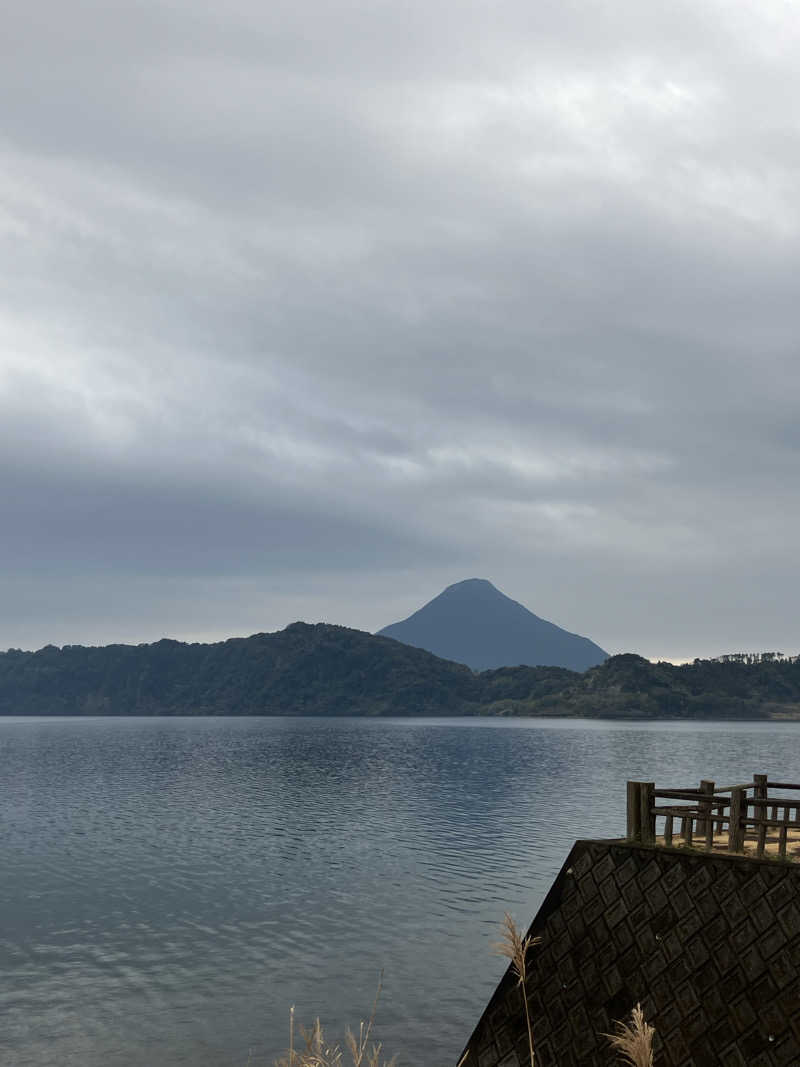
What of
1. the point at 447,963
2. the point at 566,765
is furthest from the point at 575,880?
the point at 566,765

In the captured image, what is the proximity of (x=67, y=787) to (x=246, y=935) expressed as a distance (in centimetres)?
6785

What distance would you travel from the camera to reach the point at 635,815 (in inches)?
Result: 691

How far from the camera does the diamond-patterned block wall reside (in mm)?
14102

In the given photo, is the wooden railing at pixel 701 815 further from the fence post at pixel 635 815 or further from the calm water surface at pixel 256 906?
the calm water surface at pixel 256 906

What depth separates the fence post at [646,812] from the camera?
17.3 metres

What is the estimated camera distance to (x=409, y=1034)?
2352cm

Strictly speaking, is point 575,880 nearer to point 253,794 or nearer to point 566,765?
point 253,794

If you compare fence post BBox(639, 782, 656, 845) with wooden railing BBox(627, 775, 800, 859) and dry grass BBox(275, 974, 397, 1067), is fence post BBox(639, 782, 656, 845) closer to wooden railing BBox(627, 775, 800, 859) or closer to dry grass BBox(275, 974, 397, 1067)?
wooden railing BBox(627, 775, 800, 859)

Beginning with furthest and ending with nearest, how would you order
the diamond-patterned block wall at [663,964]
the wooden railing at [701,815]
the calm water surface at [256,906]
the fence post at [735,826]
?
the calm water surface at [256,906], the wooden railing at [701,815], the fence post at [735,826], the diamond-patterned block wall at [663,964]

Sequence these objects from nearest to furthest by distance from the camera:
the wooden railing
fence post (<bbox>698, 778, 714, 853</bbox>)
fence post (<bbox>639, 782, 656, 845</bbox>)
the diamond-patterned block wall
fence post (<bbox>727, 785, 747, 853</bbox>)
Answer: the diamond-patterned block wall
fence post (<bbox>727, 785, 747, 853</bbox>)
the wooden railing
fence post (<bbox>698, 778, 714, 853</bbox>)
fence post (<bbox>639, 782, 656, 845</bbox>)

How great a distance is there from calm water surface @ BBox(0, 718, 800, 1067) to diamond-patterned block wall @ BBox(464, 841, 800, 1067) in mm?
6769

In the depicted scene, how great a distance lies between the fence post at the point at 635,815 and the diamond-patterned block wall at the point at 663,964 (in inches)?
13.7

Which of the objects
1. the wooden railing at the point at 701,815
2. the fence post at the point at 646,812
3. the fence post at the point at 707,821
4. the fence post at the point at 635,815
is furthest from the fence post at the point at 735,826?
the fence post at the point at 635,815

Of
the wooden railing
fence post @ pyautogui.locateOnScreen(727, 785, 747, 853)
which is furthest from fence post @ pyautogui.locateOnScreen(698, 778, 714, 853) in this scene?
fence post @ pyautogui.locateOnScreen(727, 785, 747, 853)
